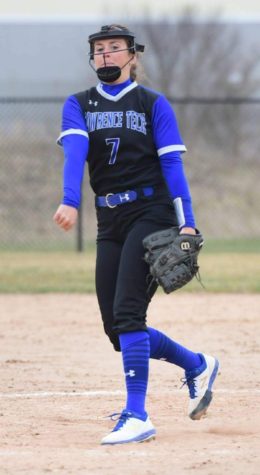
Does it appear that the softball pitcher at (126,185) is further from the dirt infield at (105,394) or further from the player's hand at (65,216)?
the dirt infield at (105,394)

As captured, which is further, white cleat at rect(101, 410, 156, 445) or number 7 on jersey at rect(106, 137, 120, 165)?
number 7 on jersey at rect(106, 137, 120, 165)

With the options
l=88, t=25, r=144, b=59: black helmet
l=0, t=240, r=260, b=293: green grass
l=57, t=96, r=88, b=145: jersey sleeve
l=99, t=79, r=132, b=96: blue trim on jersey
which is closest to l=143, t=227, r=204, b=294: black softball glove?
l=57, t=96, r=88, b=145: jersey sleeve

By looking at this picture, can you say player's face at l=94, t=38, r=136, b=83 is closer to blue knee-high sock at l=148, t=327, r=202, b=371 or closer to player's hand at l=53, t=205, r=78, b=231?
player's hand at l=53, t=205, r=78, b=231

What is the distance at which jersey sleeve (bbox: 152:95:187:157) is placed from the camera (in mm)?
5211

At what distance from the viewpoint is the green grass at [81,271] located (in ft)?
40.8

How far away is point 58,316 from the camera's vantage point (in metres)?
10.3

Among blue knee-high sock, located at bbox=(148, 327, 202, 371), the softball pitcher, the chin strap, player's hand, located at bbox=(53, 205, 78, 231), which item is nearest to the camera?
player's hand, located at bbox=(53, 205, 78, 231)

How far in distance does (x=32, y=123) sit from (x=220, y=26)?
8.07 meters

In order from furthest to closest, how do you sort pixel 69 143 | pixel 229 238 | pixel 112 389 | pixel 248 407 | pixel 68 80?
1. pixel 68 80
2. pixel 229 238
3. pixel 112 389
4. pixel 248 407
5. pixel 69 143

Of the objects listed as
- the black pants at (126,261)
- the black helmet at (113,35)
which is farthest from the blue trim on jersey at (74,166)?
the black helmet at (113,35)

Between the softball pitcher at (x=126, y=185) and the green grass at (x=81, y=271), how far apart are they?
676cm

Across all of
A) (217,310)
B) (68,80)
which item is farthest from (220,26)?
(217,310)

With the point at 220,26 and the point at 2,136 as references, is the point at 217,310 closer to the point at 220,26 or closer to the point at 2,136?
the point at 2,136

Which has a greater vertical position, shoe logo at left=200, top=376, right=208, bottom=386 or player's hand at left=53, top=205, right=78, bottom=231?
player's hand at left=53, top=205, right=78, bottom=231
